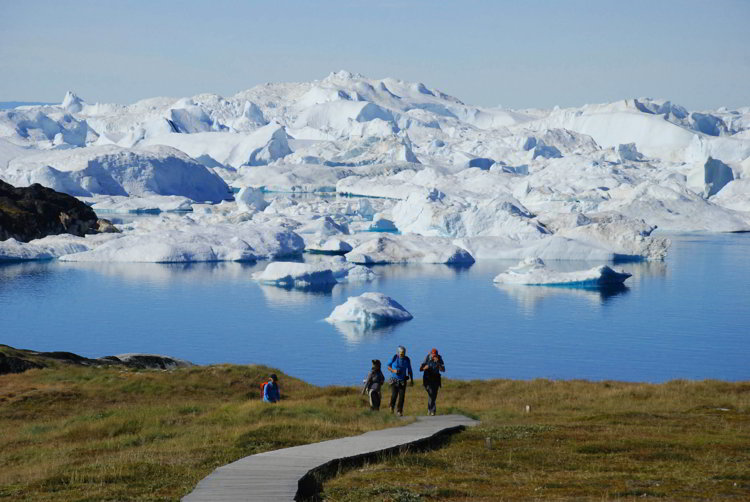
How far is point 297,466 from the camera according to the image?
9500 millimetres

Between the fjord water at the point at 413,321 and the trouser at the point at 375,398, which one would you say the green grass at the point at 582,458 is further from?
the fjord water at the point at 413,321

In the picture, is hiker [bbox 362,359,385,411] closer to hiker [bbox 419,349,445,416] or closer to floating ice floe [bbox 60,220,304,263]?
hiker [bbox 419,349,445,416]

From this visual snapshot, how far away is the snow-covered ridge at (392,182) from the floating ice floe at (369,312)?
20243 millimetres

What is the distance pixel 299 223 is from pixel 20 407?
55.9 metres

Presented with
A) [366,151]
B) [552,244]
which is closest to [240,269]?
[552,244]

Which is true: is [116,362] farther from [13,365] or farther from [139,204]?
[139,204]

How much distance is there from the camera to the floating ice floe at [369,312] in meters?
38.1

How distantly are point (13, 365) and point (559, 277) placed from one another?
113 ft

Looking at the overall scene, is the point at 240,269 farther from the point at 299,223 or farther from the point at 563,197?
the point at 563,197

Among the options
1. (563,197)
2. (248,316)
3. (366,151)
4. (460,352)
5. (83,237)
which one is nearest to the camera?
(460,352)

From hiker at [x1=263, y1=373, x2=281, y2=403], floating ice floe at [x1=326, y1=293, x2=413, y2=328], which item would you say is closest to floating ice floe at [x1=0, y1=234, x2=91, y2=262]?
floating ice floe at [x1=326, y1=293, x2=413, y2=328]

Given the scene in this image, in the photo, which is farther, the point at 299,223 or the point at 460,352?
the point at 299,223

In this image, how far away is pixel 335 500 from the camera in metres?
8.48

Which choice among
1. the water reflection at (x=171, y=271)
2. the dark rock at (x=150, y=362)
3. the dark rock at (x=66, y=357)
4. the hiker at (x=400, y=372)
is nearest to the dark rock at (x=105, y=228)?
the water reflection at (x=171, y=271)
